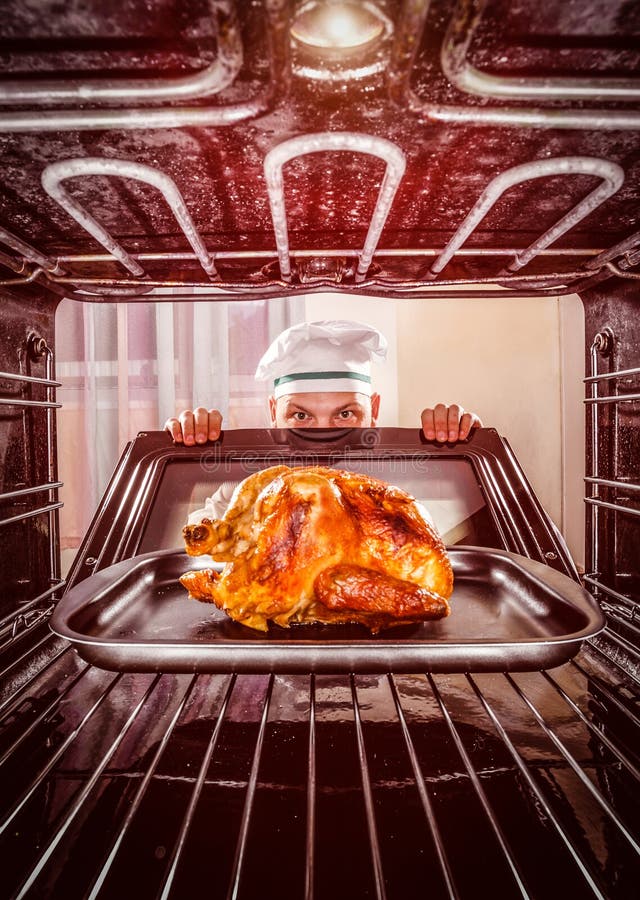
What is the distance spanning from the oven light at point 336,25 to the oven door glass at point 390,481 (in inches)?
34.3

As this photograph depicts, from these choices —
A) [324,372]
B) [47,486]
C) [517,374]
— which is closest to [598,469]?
[47,486]

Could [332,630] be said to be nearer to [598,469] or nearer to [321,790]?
[321,790]

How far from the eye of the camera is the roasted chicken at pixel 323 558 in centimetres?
75

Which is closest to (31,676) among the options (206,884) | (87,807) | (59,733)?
(59,733)

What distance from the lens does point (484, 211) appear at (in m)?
0.62

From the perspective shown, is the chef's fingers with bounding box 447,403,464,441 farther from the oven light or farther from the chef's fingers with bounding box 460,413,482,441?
the oven light

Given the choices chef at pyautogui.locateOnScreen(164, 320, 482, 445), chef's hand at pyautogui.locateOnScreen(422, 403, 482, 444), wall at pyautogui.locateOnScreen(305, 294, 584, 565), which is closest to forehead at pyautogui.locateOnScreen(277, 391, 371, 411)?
chef at pyautogui.locateOnScreen(164, 320, 482, 445)

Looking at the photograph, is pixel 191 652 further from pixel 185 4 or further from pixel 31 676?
pixel 185 4

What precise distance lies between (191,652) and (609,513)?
2.69 ft

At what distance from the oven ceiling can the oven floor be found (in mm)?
611

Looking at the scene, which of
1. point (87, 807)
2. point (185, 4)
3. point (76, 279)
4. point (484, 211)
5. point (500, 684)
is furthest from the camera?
point (76, 279)

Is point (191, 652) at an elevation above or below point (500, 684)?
above

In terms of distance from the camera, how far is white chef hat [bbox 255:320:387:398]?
1.93 m

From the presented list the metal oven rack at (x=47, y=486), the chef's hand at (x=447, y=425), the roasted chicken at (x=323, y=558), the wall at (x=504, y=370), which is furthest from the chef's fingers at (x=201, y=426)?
the wall at (x=504, y=370)
